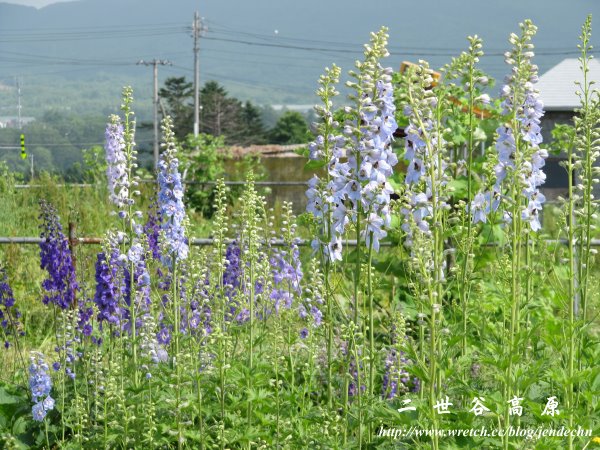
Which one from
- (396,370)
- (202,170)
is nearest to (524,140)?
(396,370)

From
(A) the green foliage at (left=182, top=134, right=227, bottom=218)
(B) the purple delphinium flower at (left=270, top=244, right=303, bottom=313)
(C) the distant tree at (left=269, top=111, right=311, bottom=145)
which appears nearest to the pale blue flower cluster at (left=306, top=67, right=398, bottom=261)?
(B) the purple delphinium flower at (left=270, top=244, right=303, bottom=313)

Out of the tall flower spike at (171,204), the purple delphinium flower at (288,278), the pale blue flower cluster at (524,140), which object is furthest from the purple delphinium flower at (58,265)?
the pale blue flower cluster at (524,140)

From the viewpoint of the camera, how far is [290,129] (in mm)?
81750

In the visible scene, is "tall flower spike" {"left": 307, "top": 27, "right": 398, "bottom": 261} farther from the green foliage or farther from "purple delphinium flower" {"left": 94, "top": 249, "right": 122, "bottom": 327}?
the green foliage

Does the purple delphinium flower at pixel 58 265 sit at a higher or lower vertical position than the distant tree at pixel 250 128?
lower

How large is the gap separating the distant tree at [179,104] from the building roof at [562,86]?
5019 cm

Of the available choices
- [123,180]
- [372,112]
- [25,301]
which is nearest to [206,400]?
[123,180]

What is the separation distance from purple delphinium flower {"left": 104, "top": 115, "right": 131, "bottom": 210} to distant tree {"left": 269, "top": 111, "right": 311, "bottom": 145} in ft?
243

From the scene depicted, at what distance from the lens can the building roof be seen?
22.1 m

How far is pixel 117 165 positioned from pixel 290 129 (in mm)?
77322

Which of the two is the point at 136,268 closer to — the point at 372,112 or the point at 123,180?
the point at 123,180

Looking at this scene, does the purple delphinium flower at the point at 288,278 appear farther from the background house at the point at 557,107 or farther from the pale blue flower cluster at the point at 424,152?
the background house at the point at 557,107

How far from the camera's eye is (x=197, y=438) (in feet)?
12.7

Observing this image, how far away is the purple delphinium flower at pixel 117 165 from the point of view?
455cm
